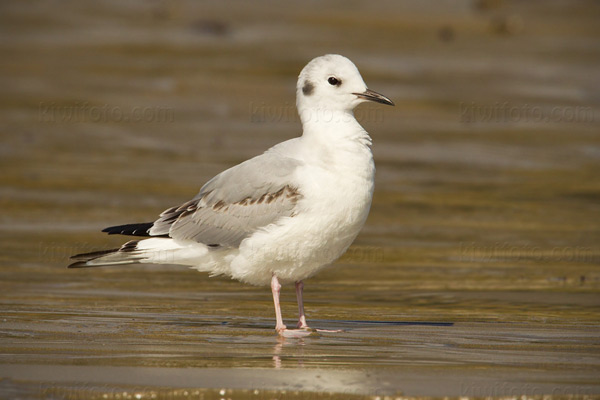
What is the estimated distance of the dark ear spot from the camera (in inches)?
308

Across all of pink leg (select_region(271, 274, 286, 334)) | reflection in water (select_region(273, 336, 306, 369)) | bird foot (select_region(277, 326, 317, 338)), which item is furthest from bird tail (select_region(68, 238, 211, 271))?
reflection in water (select_region(273, 336, 306, 369))

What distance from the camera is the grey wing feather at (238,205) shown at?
7508mm

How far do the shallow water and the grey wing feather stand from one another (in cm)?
63

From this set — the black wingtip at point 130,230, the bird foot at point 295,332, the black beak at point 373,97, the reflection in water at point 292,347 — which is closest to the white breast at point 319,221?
the black beak at point 373,97

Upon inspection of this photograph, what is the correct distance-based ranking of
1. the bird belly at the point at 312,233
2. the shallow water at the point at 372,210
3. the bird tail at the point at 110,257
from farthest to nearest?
the bird tail at the point at 110,257
the bird belly at the point at 312,233
the shallow water at the point at 372,210

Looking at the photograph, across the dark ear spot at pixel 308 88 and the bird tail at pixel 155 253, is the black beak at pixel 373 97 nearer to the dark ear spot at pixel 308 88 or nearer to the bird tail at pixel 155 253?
the dark ear spot at pixel 308 88

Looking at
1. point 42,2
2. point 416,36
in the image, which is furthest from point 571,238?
point 42,2

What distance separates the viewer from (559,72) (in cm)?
1853

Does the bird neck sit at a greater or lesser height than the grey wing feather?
greater

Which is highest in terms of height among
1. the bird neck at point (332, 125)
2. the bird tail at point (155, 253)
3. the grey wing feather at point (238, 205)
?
the bird neck at point (332, 125)

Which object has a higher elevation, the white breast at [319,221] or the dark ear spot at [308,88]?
the dark ear spot at [308,88]

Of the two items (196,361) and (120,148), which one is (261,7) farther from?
(196,361)

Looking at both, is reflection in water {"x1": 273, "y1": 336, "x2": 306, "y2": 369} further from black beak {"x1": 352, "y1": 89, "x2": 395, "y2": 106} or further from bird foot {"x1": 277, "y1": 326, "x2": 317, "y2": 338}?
black beak {"x1": 352, "y1": 89, "x2": 395, "y2": 106}

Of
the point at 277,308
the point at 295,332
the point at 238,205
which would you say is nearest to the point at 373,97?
the point at 238,205
